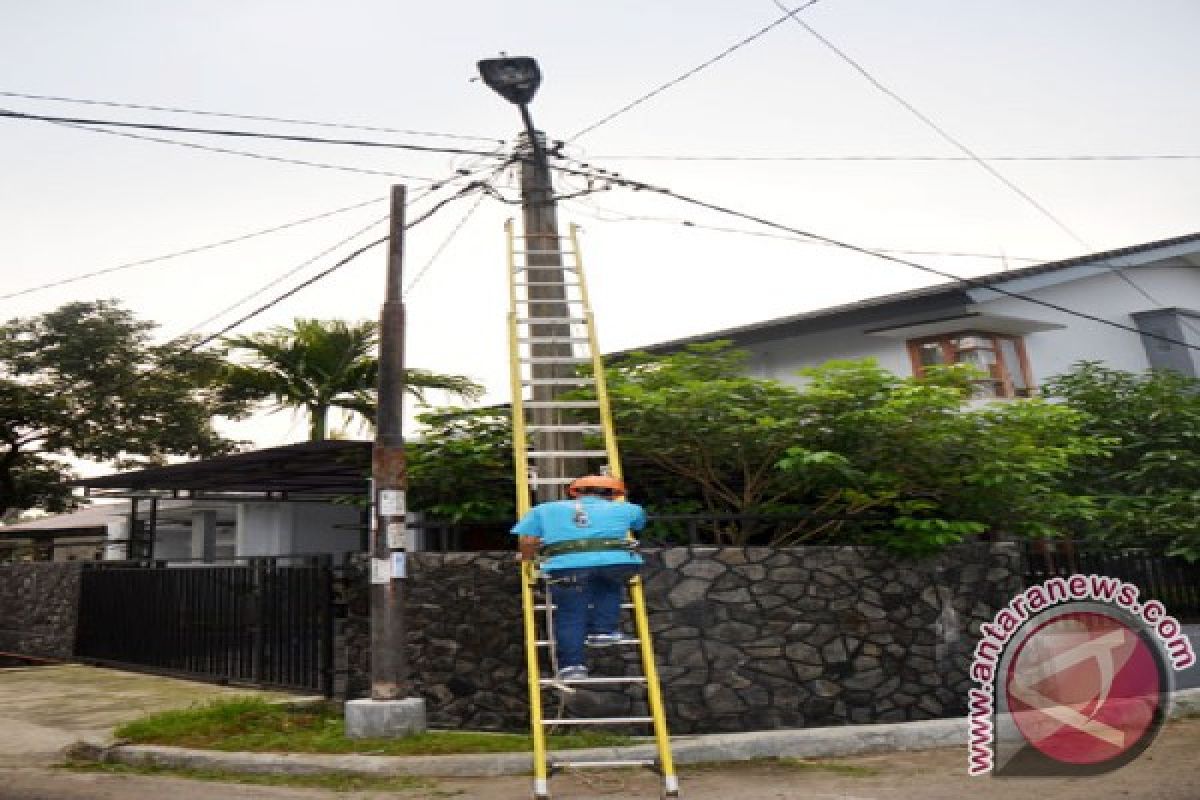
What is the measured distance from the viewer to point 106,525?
26812 millimetres

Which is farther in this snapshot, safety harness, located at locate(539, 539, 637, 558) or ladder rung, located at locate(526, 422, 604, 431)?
ladder rung, located at locate(526, 422, 604, 431)

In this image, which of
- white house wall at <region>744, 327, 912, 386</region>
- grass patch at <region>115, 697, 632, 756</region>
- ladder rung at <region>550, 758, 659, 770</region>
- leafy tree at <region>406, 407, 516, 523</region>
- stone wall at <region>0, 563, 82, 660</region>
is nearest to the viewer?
ladder rung at <region>550, 758, 659, 770</region>

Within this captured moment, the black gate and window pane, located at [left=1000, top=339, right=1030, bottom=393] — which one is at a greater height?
window pane, located at [left=1000, top=339, right=1030, bottom=393]

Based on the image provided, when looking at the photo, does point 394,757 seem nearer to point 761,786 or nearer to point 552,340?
point 761,786

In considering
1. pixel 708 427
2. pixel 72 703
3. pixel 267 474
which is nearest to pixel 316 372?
pixel 267 474

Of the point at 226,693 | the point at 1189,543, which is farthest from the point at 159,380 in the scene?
the point at 1189,543

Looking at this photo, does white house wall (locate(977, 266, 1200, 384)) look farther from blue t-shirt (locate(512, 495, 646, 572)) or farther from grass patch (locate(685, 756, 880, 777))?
blue t-shirt (locate(512, 495, 646, 572))

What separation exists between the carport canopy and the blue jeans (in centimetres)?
552

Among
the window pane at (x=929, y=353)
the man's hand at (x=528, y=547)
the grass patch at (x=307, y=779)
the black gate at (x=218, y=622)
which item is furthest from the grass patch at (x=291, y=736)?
the window pane at (x=929, y=353)

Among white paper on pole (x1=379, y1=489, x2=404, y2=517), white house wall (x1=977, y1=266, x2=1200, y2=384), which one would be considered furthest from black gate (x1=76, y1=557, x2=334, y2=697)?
white house wall (x1=977, y1=266, x2=1200, y2=384)

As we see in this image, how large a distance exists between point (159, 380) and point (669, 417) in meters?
25.2

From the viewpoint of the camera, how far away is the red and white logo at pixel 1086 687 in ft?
27.0

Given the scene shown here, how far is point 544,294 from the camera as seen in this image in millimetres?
9273

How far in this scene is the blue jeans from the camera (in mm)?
6337
